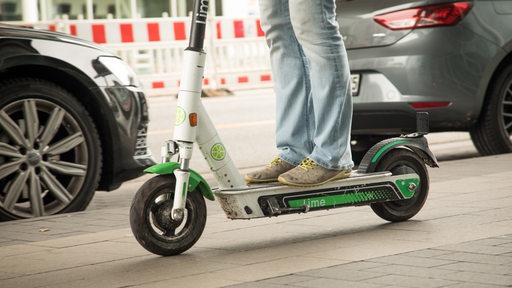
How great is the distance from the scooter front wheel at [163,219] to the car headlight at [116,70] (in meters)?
2.10

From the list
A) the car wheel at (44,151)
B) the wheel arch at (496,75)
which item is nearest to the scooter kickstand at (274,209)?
the car wheel at (44,151)

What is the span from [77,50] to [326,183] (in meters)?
2.19

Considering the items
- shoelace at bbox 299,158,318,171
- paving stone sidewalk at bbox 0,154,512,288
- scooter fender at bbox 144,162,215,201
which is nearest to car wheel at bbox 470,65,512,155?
paving stone sidewalk at bbox 0,154,512,288

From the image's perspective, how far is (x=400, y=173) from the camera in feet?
19.1

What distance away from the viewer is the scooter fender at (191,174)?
505 cm

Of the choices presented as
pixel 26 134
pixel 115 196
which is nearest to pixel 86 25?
pixel 115 196

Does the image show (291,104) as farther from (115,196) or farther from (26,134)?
(115,196)

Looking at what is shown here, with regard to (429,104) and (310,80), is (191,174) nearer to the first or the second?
(310,80)

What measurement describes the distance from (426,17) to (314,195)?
3.43 meters

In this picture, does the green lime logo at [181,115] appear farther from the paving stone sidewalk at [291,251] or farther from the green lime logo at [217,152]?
the paving stone sidewalk at [291,251]

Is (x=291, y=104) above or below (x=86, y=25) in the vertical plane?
above

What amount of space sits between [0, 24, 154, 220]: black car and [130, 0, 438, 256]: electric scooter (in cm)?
164

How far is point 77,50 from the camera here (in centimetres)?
701

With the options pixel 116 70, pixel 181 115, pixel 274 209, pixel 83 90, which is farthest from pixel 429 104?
pixel 181 115
